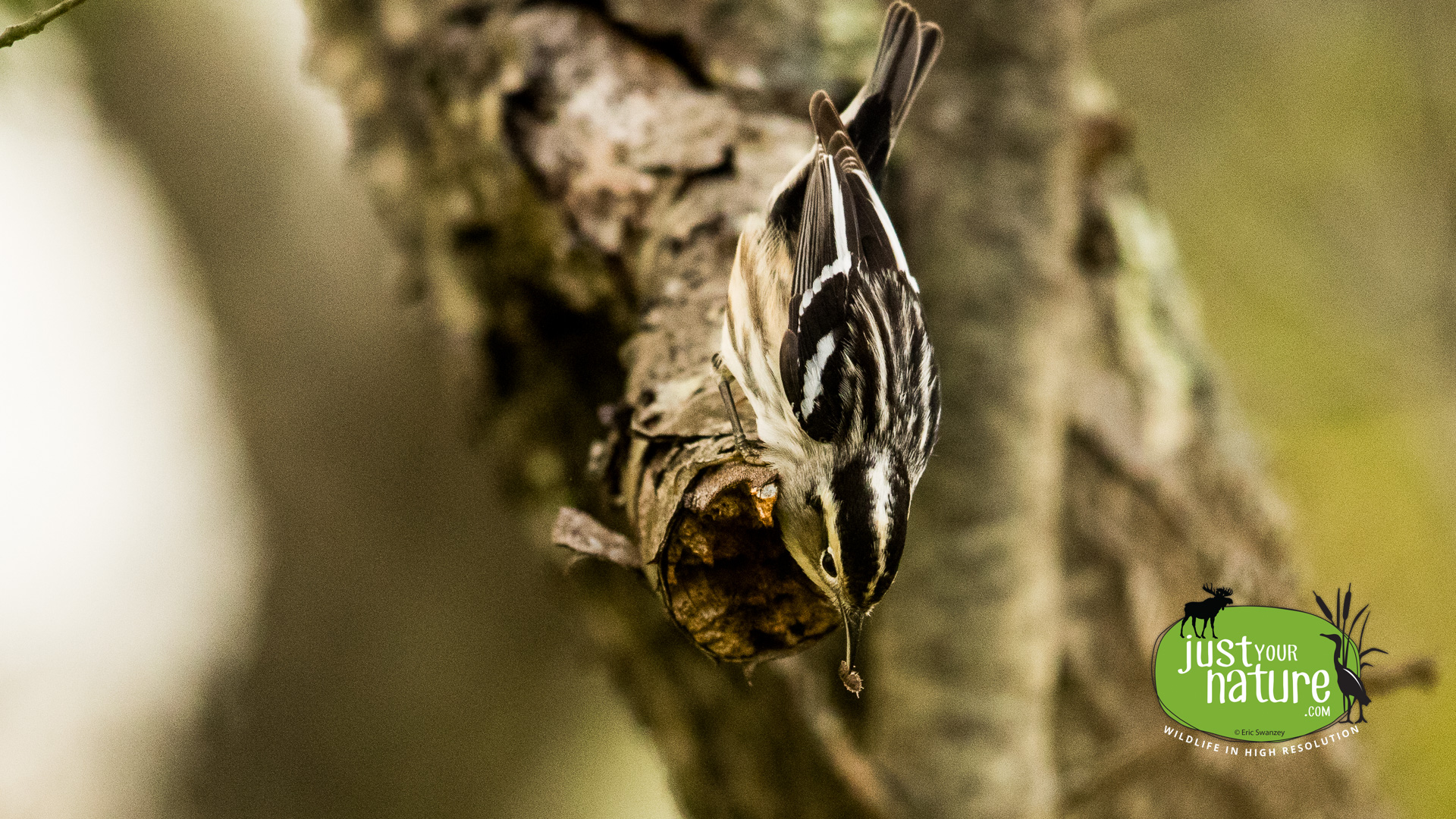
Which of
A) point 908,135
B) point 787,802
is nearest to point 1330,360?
point 908,135

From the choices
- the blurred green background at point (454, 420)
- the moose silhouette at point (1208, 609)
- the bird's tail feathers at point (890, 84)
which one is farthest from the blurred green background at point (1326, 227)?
the bird's tail feathers at point (890, 84)

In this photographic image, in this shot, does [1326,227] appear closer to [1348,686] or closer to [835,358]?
[1348,686]

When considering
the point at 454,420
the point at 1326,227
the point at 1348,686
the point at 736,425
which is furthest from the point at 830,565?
the point at 1326,227

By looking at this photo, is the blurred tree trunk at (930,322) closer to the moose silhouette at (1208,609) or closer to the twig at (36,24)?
the moose silhouette at (1208,609)

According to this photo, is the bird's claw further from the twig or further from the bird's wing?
the twig

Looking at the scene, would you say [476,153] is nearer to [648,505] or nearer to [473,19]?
[473,19]

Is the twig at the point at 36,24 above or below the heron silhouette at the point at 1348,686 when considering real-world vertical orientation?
above
